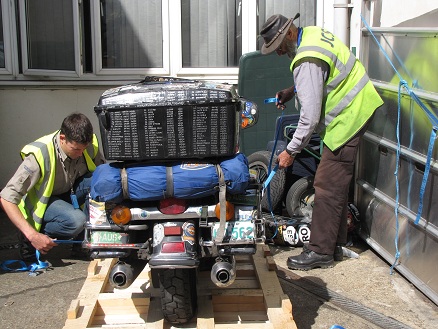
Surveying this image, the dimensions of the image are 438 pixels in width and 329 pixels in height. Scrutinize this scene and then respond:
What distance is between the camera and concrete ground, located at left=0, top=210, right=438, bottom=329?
3.97 m

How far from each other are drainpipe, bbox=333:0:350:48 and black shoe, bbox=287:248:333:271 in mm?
2183

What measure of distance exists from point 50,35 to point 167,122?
378 cm

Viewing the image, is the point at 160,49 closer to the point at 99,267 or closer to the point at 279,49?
the point at 279,49

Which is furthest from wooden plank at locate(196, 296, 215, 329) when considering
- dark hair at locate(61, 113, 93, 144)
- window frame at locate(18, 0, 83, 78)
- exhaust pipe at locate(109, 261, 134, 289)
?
window frame at locate(18, 0, 83, 78)

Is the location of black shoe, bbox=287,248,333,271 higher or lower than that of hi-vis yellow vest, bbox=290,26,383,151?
lower

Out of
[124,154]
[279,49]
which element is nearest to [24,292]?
[124,154]

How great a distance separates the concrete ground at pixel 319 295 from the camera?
3969 mm

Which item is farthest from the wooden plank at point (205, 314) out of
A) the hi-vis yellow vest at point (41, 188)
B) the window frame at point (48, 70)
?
the window frame at point (48, 70)

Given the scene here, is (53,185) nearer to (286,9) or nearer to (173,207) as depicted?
(173,207)

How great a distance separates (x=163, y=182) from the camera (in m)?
3.23

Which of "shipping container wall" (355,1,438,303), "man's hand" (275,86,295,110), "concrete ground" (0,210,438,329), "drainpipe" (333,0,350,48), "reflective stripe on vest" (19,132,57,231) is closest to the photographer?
"concrete ground" (0,210,438,329)

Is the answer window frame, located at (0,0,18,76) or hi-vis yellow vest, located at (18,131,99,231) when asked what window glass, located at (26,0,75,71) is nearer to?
window frame, located at (0,0,18,76)

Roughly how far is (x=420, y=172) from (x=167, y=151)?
190 cm

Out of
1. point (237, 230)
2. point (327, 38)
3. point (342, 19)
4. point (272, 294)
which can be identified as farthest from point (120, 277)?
point (342, 19)
